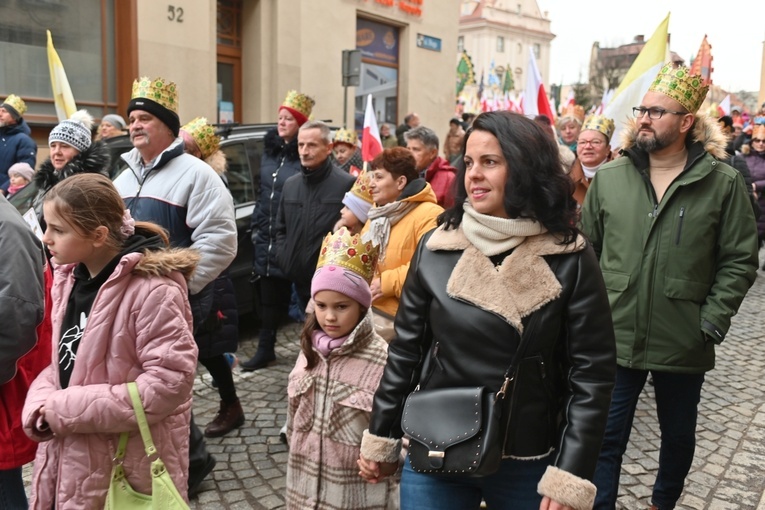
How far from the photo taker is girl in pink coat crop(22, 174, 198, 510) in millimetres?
2447

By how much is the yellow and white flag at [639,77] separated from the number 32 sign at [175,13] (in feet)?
31.4

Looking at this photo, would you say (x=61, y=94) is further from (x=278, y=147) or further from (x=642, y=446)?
(x=642, y=446)

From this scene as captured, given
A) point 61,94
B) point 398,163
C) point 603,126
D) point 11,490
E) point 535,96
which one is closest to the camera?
point 11,490

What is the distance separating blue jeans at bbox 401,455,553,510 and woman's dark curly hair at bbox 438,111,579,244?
710 mm

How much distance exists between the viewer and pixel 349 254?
10.9 feet

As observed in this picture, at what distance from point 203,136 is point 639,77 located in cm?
337

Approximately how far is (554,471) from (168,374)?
4.37 ft

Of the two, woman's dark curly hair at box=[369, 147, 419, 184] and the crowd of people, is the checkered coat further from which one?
woman's dark curly hair at box=[369, 147, 419, 184]

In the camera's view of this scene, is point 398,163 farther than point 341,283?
Yes

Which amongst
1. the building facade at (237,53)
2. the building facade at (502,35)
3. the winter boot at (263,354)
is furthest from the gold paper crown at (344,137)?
the building facade at (502,35)

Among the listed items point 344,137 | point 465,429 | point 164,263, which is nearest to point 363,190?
point 164,263

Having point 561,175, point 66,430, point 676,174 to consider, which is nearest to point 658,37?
point 676,174

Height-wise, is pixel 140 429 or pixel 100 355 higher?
pixel 100 355

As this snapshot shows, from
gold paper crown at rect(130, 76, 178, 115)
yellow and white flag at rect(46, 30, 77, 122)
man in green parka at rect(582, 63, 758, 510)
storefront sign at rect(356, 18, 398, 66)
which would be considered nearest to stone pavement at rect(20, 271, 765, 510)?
man in green parka at rect(582, 63, 758, 510)
